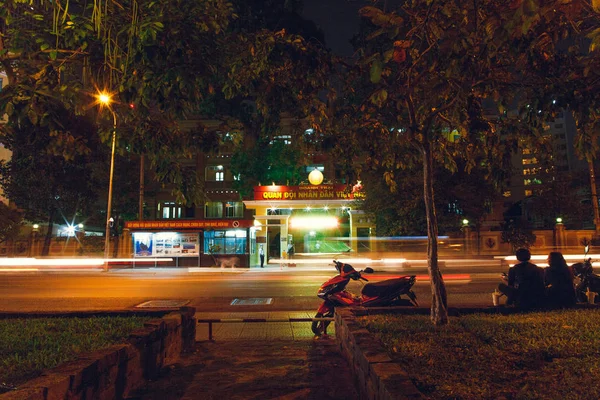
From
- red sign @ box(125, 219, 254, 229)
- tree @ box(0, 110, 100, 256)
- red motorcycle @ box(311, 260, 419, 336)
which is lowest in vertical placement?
red motorcycle @ box(311, 260, 419, 336)

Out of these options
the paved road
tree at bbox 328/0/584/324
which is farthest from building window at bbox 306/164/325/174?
tree at bbox 328/0/584/324

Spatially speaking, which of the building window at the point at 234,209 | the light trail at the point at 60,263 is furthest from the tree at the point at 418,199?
the building window at the point at 234,209

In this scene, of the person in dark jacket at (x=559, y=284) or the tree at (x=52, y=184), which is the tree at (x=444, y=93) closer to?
the person in dark jacket at (x=559, y=284)

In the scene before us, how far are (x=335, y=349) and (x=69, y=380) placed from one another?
4.38m

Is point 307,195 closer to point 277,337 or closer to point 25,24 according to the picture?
point 277,337

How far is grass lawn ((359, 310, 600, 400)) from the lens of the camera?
383 centimetres

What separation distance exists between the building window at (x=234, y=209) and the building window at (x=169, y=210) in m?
5.46

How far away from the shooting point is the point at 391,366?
3857 mm

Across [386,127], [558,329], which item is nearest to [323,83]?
[386,127]

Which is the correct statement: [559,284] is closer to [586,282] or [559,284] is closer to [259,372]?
[586,282]

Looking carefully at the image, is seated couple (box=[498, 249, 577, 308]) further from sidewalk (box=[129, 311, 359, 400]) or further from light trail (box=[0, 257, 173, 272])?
light trail (box=[0, 257, 173, 272])

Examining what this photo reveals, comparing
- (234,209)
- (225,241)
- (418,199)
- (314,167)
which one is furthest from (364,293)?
(234,209)

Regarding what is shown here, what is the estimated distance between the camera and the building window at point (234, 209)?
44256 millimetres

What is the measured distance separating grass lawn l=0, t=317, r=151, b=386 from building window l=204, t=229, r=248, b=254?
63.3 feet
